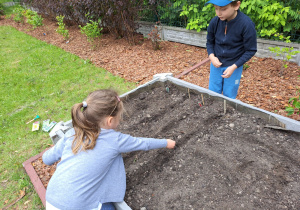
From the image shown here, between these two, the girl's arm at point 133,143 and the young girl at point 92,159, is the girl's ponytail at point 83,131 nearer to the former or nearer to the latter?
the young girl at point 92,159

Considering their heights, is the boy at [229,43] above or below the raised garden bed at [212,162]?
above

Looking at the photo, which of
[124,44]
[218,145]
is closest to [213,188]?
[218,145]

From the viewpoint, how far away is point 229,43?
95.9 inches

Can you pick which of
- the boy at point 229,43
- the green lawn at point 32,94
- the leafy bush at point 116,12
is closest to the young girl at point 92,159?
the green lawn at point 32,94

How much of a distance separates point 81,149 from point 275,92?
3127mm

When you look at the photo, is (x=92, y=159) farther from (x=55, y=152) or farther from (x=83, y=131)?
(x=55, y=152)

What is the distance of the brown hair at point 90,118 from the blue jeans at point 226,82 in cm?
165

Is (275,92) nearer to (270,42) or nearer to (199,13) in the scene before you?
(270,42)

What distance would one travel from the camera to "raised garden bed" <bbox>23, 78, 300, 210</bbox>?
1779 mm

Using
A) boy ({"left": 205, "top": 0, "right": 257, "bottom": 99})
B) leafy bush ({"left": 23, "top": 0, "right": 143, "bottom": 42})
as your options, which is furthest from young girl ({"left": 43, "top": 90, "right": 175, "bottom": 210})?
leafy bush ({"left": 23, "top": 0, "right": 143, "bottom": 42})

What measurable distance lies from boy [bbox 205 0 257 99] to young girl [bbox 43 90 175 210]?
1445mm

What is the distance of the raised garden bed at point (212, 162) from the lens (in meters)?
1.78

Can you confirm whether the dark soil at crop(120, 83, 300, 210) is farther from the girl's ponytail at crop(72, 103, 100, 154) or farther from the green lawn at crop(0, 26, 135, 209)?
the green lawn at crop(0, 26, 135, 209)

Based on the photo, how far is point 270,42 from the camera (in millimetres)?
4297
